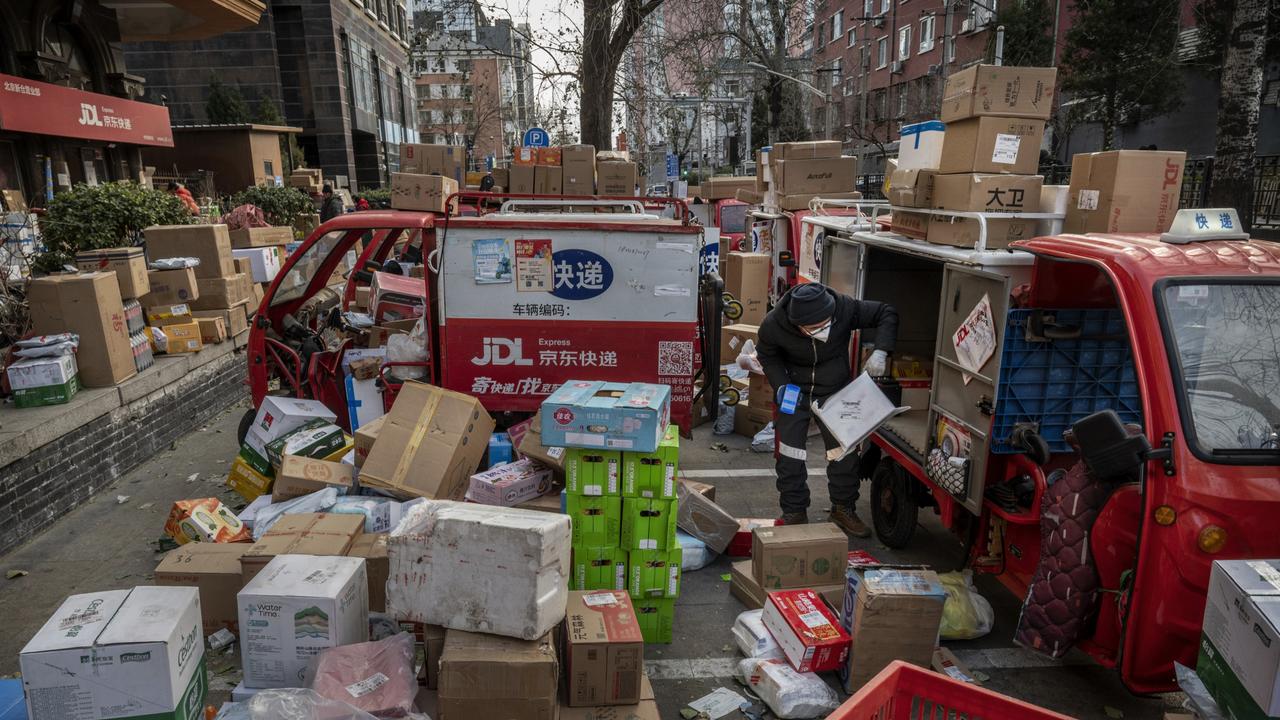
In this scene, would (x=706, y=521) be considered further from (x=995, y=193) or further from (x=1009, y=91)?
(x=1009, y=91)

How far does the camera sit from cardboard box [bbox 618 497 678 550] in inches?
150

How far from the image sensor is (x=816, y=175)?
9375 millimetres

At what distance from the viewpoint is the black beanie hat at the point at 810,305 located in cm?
463

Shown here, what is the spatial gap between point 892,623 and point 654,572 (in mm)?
1153

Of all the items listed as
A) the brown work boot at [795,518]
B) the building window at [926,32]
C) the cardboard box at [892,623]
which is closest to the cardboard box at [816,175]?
the brown work boot at [795,518]

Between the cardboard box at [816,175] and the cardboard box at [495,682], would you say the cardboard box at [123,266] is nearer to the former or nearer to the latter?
the cardboard box at [495,682]

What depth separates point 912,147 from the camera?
18.3 ft

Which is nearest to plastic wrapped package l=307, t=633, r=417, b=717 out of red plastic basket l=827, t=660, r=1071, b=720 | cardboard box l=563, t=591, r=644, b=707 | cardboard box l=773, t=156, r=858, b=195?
cardboard box l=563, t=591, r=644, b=707

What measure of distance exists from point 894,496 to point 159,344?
22.1 feet

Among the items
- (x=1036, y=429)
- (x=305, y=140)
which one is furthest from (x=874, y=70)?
(x=1036, y=429)

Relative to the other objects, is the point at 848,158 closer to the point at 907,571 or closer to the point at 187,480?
the point at 907,571

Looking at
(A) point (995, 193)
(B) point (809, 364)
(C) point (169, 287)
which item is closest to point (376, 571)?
(B) point (809, 364)

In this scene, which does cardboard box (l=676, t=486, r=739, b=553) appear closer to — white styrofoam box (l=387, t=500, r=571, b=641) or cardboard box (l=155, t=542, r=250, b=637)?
white styrofoam box (l=387, t=500, r=571, b=641)

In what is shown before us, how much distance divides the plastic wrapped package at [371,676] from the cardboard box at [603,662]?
2.13 feet
